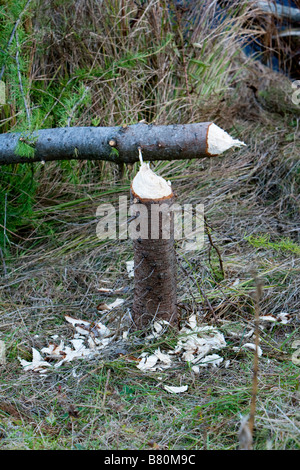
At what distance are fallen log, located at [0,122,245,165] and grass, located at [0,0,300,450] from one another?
17 centimetres

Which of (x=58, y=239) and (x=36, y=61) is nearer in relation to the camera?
(x=58, y=239)

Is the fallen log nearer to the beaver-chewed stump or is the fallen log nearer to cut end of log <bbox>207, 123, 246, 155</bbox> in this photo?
cut end of log <bbox>207, 123, 246, 155</bbox>

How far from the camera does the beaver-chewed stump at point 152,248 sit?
1.61 metres

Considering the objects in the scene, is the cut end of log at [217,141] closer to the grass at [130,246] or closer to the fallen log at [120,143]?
the fallen log at [120,143]

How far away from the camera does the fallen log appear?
1.72 metres

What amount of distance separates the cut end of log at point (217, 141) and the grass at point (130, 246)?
341 mm

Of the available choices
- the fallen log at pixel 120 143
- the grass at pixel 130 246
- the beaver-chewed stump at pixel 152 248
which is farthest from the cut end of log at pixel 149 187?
the grass at pixel 130 246

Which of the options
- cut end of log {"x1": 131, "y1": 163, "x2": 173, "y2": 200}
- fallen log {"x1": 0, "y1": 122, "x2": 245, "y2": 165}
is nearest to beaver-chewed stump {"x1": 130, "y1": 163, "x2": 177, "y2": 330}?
cut end of log {"x1": 131, "y1": 163, "x2": 173, "y2": 200}

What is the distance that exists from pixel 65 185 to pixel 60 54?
790 millimetres

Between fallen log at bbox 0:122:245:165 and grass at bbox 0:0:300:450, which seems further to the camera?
fallen log at bbox 0:122:245:165
